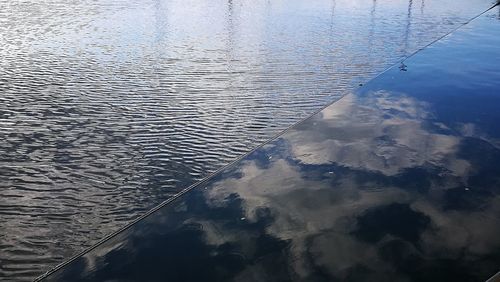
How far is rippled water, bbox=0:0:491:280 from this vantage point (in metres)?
3.65

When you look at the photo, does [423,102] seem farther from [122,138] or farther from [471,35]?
[471,35]

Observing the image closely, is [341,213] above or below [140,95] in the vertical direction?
above

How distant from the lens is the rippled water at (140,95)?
3654mm

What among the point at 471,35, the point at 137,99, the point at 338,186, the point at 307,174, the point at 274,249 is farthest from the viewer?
the point at 471,35

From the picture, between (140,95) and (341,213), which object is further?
(140,95)

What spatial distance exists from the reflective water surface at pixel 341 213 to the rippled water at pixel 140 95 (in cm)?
46

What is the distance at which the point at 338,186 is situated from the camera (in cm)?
348

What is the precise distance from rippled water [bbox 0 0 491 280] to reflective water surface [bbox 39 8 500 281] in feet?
1.51

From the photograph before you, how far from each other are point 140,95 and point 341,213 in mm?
3972

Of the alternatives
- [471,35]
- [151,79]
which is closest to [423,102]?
[151,79]

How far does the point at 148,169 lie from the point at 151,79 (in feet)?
10.1

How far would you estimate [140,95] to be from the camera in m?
6.34

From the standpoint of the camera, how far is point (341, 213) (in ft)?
10.2

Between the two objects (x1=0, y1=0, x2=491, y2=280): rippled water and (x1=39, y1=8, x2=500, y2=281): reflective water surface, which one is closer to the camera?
(x1=39, y1=8, x2=500, y2=281): reflective water surface
